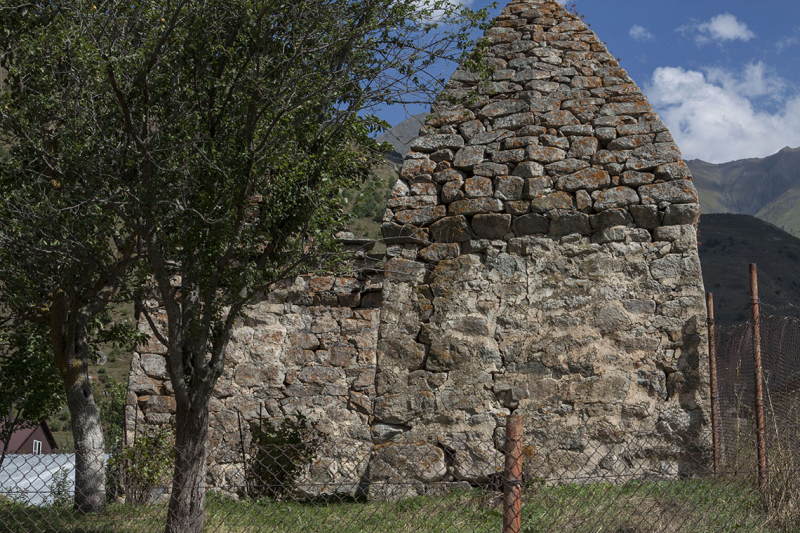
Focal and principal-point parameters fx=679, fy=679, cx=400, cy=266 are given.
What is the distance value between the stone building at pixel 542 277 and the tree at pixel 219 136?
33.1 inches

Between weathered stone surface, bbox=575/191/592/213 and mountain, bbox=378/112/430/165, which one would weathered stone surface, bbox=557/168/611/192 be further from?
mountain, bbox=378/112/430/165

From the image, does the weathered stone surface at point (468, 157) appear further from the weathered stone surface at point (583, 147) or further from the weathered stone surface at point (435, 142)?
the weathered stone surface at point (583, 147)

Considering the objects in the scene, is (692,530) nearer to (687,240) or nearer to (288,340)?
(687,240)

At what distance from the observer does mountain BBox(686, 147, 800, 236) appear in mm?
145750

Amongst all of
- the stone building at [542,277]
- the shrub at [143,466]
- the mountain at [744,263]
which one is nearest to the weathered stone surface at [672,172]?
the stone building at [542,277]

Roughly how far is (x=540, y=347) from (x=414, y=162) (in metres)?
1.91

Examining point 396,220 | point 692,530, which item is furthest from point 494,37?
point 692,530

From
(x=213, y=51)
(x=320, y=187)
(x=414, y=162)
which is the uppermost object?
(x=213, y=51)

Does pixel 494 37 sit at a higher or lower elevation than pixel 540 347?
higher

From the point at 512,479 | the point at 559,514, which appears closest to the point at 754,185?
the point at 559,514

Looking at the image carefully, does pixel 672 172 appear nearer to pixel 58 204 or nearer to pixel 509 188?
pixel 509 188

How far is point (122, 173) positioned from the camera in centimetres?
523

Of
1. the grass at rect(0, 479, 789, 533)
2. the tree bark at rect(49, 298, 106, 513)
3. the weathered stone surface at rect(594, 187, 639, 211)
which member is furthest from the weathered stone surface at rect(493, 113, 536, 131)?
the tree bark at rect(49, 298, 106, 513)

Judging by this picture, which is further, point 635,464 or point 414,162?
point 414,162
